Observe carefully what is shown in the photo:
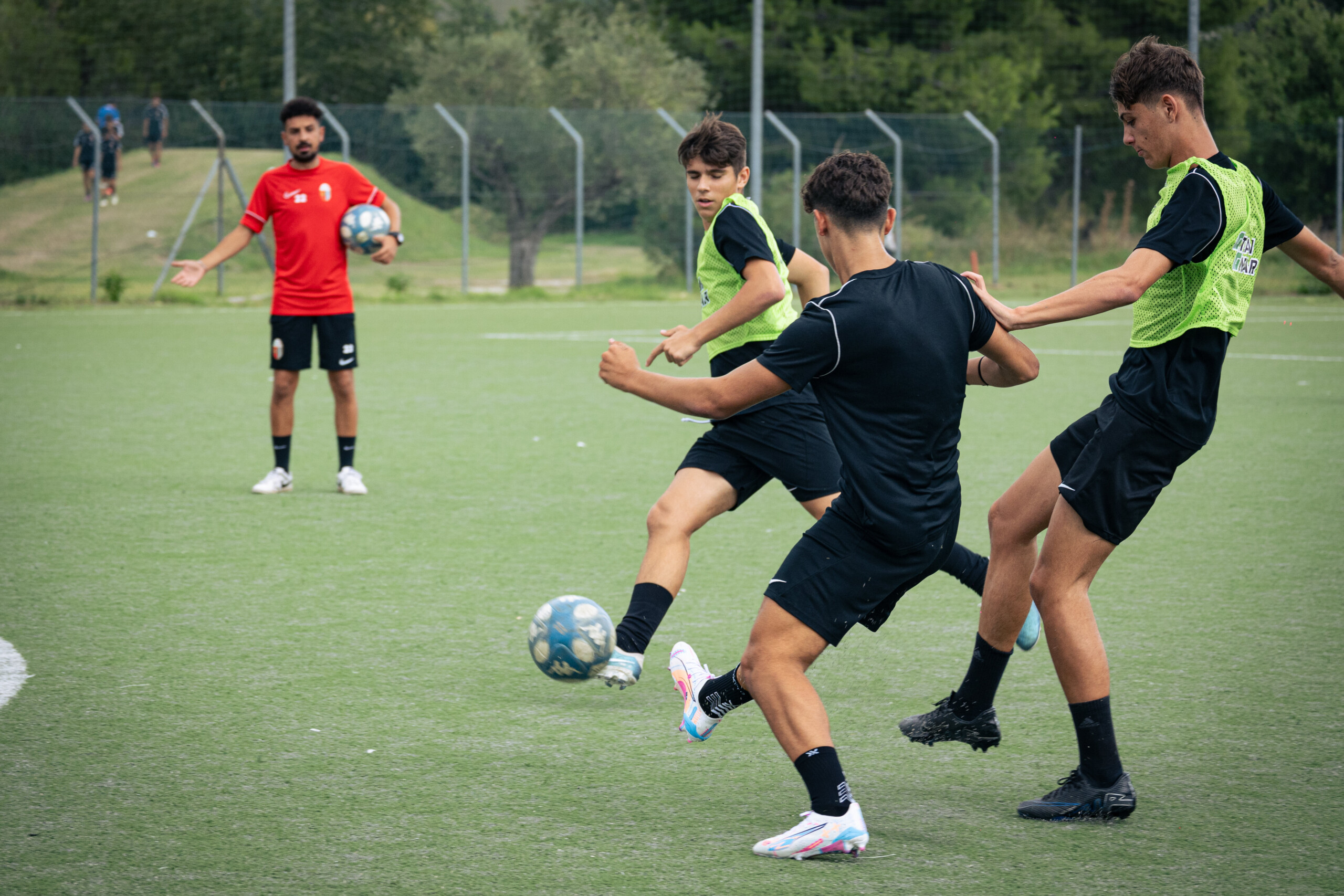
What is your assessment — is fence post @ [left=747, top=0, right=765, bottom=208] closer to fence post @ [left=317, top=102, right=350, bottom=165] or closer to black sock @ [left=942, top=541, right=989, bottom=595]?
fence post @ [left=317, top=102, right=350, bottom=165]

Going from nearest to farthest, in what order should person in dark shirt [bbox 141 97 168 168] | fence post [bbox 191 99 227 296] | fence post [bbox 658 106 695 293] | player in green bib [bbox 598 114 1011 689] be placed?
player in green bib [bbox 598 114 1011 689], fence post [bbox 191 99 227 296], person in dark shirt [bbox 141 97 168 168], fence post [bbox 658 106 695 293]

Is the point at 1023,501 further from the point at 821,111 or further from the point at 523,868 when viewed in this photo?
the point at 821,111

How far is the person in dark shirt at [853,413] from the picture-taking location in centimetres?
366

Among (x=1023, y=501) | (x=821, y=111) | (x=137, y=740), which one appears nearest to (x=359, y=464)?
(x=137, y=740)

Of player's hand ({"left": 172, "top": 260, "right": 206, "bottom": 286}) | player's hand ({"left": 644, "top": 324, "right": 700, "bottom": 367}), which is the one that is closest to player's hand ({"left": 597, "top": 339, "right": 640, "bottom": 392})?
player's hand ({"left": 644, "top": 324, "right": 700, "bottom": 367})

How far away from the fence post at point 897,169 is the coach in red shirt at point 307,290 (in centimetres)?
2280

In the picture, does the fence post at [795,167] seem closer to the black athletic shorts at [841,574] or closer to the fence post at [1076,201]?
the fence post at [1076,201]

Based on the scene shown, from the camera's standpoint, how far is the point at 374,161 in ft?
97.5

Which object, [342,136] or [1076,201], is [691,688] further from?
[1076,201]

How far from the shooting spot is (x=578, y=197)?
3030cm

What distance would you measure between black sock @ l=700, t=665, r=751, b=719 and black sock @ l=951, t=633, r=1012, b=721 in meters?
0.65

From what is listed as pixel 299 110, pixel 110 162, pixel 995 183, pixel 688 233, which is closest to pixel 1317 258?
pixel 299 110

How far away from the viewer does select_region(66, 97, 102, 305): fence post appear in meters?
25.1

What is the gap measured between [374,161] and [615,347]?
27.2 metres
